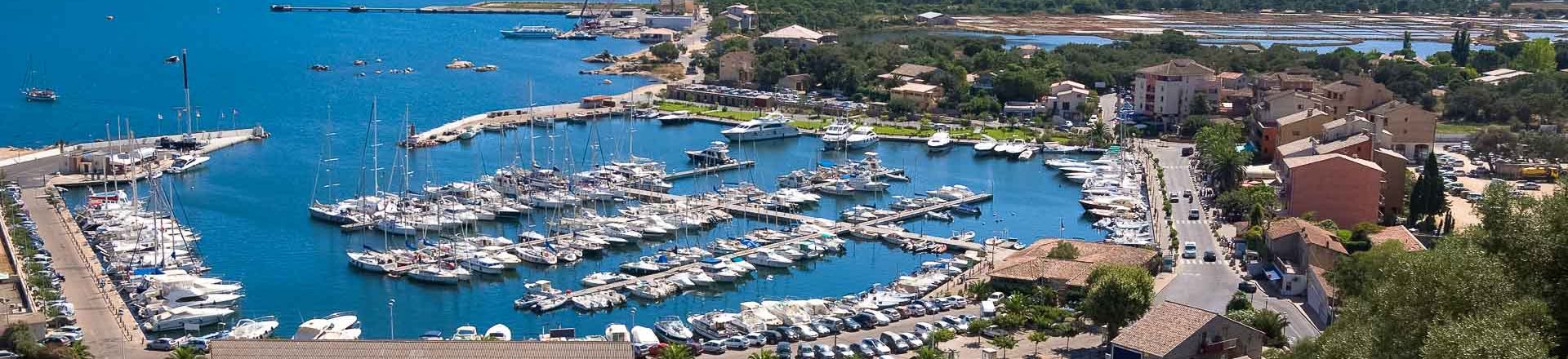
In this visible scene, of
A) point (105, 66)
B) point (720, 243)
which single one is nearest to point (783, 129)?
point (720, 243)

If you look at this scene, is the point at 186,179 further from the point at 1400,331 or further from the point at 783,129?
the point at 1400,331

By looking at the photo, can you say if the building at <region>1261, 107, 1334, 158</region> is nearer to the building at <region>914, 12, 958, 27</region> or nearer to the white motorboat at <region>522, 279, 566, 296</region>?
the white motorboat at <region>522, 279, 566, 296</region>

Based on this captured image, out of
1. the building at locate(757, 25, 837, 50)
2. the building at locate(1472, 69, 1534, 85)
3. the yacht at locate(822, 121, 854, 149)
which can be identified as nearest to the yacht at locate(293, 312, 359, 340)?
the yacht at locate(822, 121, 854, 149)

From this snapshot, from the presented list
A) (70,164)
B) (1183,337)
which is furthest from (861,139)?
(1183,337)

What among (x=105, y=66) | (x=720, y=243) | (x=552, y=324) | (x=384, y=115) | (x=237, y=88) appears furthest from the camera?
(x=105, y=66)

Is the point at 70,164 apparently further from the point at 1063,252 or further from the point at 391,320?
the point at 1063,252
